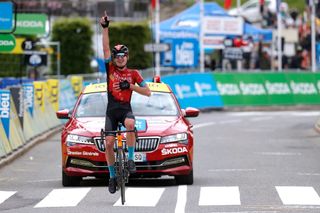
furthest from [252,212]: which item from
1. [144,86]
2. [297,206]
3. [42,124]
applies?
[42,124]

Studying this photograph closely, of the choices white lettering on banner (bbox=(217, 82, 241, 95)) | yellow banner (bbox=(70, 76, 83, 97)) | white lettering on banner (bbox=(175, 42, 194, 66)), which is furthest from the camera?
white lettering on banner (bbox=(175, 42, 194, 66))

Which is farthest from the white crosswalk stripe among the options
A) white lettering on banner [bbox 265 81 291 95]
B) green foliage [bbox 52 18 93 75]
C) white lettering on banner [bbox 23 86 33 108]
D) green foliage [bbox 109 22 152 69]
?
green foliage [bbox 109 22 152 69]

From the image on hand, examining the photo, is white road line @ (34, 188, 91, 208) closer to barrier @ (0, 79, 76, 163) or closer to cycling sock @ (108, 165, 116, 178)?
cycling sock @ (108, 165, 116, 178)

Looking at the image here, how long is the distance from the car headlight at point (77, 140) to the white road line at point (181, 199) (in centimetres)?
140

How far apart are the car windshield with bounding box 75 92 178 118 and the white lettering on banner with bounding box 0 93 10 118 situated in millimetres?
4932

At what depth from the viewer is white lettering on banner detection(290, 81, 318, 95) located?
151ft

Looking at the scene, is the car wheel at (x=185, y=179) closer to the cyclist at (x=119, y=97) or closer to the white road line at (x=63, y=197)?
the white road line at (x=63, y=197)

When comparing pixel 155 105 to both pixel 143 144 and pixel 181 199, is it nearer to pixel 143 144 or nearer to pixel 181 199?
pixel 143 144

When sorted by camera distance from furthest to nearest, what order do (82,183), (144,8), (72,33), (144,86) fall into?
(144,8), (72,33), (82,183), (144,86)

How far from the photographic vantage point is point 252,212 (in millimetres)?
13758

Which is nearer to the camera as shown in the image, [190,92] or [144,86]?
[144,86]

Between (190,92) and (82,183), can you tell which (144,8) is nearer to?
(190,92)

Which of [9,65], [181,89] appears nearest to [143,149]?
[181,89]

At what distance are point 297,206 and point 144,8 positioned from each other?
68.6 meters
